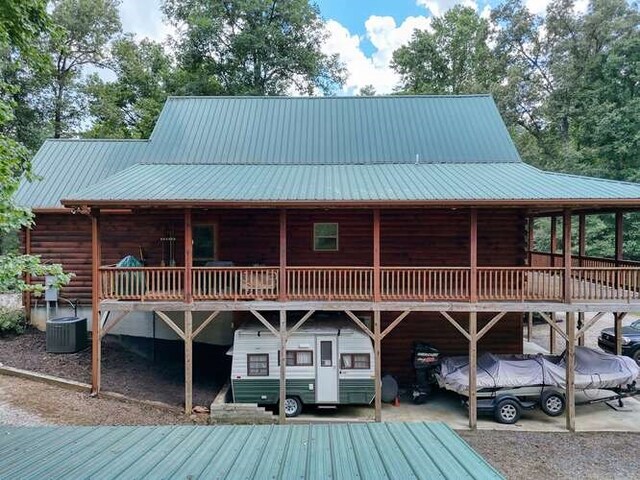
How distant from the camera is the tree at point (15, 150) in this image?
601 cm

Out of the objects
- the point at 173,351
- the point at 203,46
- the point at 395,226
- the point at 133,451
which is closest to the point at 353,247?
the point at 395,226

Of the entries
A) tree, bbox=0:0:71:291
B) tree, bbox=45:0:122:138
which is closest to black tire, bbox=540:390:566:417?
tree, bbox=0:0:71:291

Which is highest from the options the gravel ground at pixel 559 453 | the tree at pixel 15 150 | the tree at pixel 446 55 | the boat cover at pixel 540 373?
the tree at pixel 446 55

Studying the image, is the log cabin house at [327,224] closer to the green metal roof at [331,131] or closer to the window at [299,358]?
the green metal roof at [331,131]

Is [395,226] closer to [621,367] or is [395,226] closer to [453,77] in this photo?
[621,367]

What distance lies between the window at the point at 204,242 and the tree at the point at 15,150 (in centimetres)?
677

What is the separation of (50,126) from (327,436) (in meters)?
30.8

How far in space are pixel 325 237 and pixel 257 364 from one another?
15.7ft

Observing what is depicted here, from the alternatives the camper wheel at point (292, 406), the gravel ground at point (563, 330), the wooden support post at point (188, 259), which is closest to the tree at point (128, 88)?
the wooden support post at point (188, 259)

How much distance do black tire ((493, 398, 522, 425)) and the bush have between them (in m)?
14.6

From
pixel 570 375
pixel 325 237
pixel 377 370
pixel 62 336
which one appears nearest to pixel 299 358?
pixel 377 370

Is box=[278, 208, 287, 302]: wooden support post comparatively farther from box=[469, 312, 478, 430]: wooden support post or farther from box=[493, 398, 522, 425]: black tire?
box=[493, 398, 522, 425]: black tire

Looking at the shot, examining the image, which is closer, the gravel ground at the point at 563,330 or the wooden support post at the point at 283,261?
the wooden support post at the point at 283,261

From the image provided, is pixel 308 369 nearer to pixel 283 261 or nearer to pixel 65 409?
pixel 283 261
